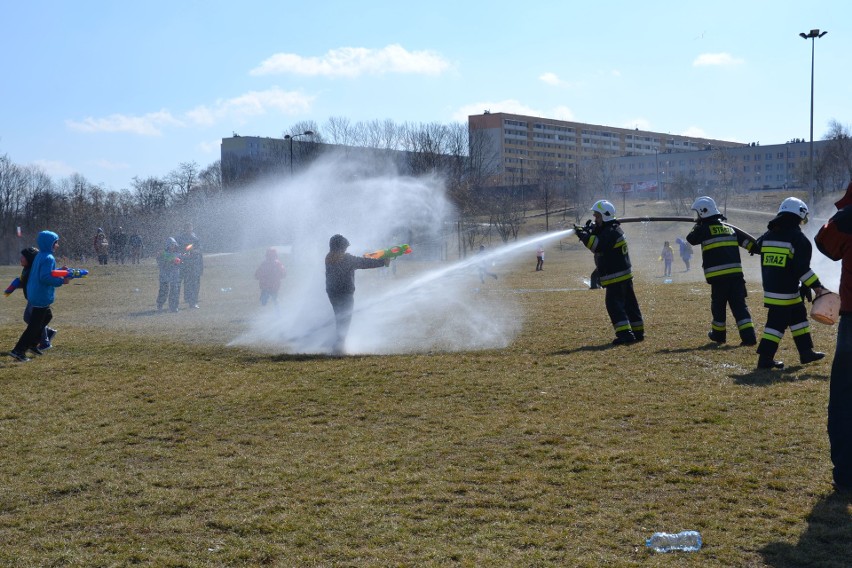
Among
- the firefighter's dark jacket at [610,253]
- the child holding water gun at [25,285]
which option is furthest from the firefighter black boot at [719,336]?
the child holding water gun at [25,285]

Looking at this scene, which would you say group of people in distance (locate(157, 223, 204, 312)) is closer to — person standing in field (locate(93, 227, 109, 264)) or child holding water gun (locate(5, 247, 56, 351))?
child holding water gun (locate(5, 247, 56, 351))

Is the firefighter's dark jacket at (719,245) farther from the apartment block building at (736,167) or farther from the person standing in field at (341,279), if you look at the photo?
the apartment block building at (736,167)

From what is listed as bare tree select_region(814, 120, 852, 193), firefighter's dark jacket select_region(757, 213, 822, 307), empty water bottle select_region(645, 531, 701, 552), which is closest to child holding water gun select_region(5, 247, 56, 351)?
firefighter's dark jacket select_region(757, 213, 822, 307)

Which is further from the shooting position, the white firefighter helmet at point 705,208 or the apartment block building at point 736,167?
the apartment block building at point 736,167

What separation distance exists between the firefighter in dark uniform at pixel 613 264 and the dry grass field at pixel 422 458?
20.6 inches

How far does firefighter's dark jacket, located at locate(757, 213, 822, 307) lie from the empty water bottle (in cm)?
618

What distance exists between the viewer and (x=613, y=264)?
13.2 metres

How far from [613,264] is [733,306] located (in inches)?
77.6

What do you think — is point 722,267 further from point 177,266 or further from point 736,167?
point 736,167

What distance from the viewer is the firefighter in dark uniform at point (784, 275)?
10.2 metres

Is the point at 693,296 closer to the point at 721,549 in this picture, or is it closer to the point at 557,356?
the point at 557,356

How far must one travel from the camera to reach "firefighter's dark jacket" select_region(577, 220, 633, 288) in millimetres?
13181

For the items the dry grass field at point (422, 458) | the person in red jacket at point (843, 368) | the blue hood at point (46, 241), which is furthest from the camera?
the blue hood at point (46, 241)

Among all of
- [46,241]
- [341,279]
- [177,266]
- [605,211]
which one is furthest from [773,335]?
[177,266]
